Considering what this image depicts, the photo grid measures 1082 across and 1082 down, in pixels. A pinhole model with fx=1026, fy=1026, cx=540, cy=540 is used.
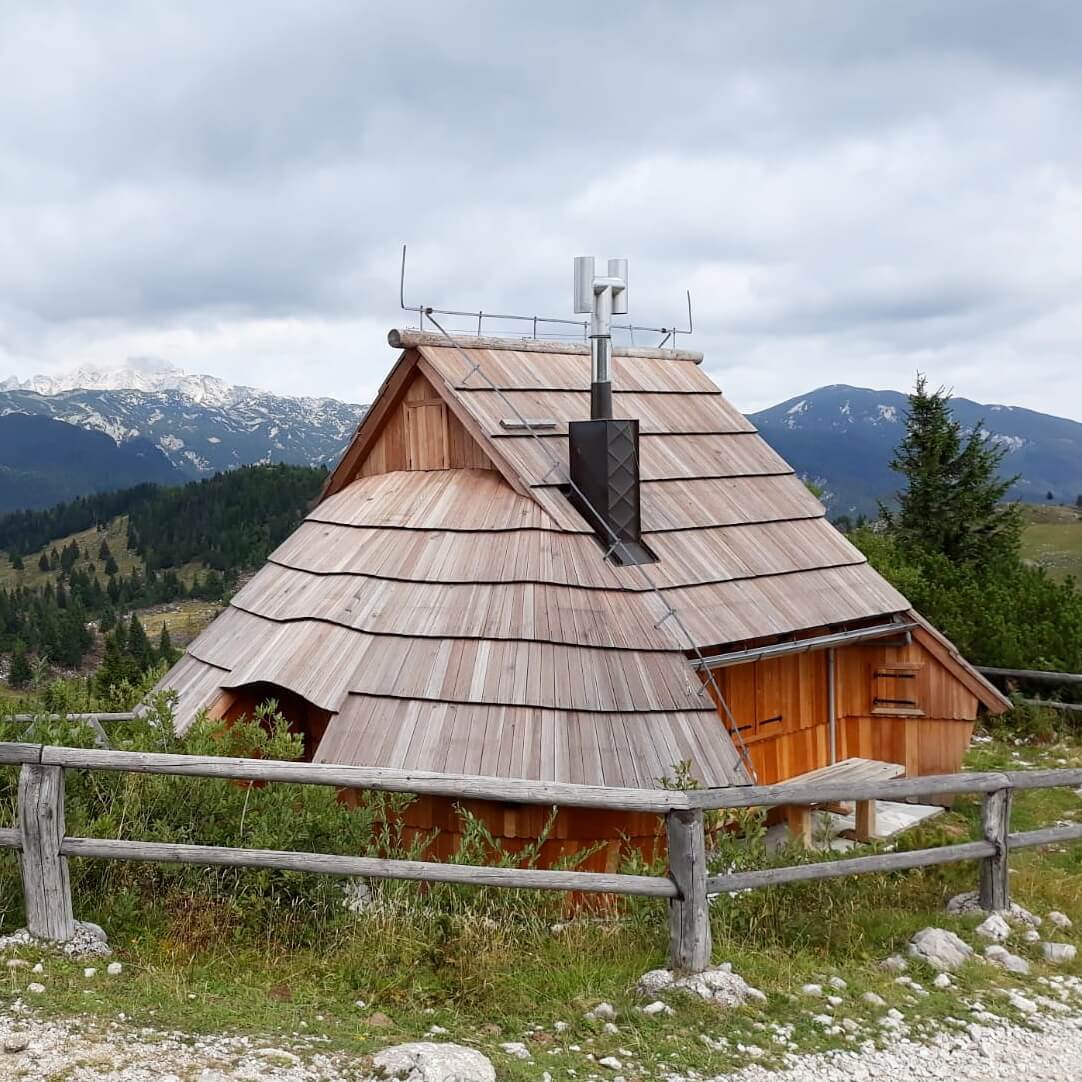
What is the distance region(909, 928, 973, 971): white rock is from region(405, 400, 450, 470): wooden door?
700 centimetres

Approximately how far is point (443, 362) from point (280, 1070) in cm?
805

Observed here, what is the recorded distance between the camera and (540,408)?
1130 centimetres

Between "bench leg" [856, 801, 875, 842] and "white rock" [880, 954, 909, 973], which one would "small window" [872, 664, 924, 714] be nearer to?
"bench leg" [856, 801, 875, 842]

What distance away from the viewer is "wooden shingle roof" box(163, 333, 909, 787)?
835 cm

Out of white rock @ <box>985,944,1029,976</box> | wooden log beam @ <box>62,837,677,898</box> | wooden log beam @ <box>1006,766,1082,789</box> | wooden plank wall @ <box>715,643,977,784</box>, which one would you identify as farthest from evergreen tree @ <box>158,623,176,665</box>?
white rock @ <box>985,944,1029,976</box>

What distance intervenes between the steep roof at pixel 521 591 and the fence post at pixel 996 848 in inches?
97.6

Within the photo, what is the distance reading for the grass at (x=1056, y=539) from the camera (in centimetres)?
9344

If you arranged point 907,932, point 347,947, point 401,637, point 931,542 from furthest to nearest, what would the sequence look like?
1. point 931,542
2. point 401,637
3. point 907,932
4. point 347,947

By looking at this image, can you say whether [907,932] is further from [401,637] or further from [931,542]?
[931,542]

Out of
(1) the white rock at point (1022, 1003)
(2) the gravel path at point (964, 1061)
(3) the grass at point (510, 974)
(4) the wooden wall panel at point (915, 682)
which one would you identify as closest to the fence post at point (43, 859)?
(3) the grass at point (510, 974)

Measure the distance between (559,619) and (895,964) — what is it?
418 cm

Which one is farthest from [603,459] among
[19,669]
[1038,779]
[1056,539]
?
[1056,539]

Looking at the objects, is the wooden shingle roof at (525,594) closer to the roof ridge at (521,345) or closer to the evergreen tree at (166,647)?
the roof ridge at (521,345)

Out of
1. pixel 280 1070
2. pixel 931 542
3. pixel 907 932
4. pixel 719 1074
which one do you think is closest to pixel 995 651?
→ pixel 931 542
